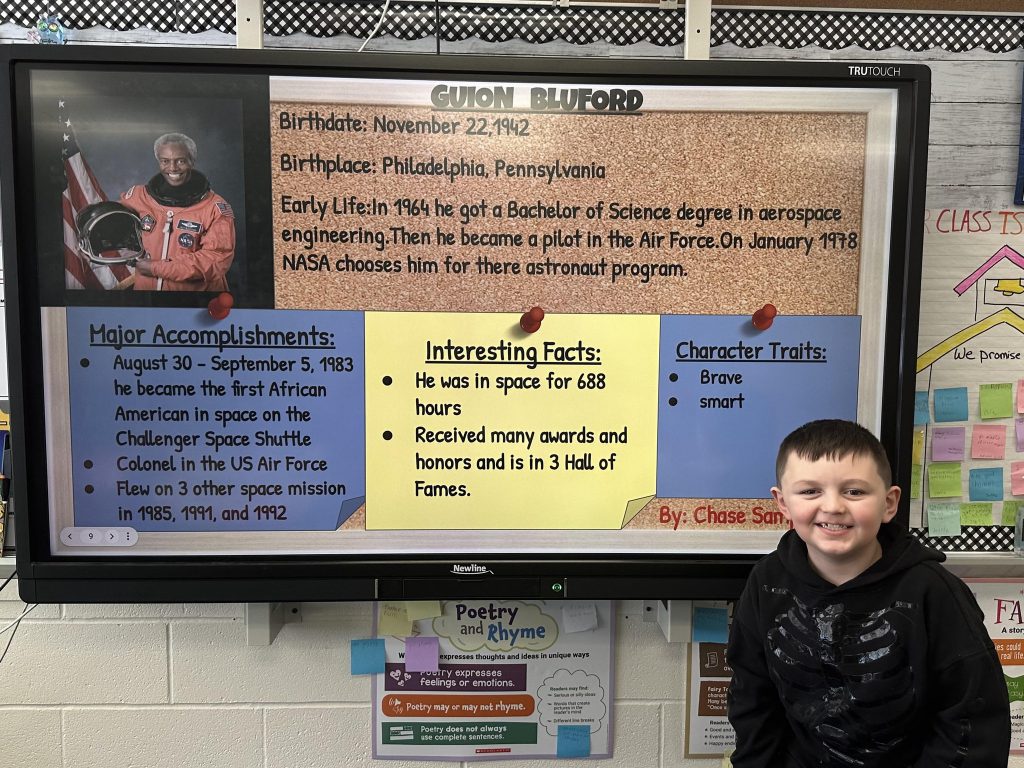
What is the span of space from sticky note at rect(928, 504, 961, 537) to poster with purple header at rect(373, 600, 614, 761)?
0.69m

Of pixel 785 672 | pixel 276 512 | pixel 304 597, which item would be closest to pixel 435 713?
pixel 304 597

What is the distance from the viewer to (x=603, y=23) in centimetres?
131

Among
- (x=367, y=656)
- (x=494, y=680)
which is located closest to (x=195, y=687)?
(x=367, y=656)

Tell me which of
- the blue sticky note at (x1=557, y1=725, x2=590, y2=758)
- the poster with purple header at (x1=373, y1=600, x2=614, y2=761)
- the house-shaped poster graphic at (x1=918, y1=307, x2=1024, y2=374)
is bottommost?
the blue sticky note at (x1=557, y1=725, x2=590, y2=758)

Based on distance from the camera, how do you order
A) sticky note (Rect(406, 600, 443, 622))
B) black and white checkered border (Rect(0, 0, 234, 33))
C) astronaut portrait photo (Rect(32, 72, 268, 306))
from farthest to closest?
sticky note (Rect(406, 600, 443, 622)) < black and white checkered border (Rect(0, 0, 234, 33)) < astronaut portrait photo (Rect(32, 72, 268, 306))

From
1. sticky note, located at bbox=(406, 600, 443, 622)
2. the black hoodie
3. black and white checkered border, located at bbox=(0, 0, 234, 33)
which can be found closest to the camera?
the black hoodie

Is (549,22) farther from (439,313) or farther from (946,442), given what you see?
(946,442)

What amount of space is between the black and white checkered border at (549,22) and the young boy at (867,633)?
Answer: 83cm

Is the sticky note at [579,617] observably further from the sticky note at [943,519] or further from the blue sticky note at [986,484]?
the blue sticky note at [986,484]

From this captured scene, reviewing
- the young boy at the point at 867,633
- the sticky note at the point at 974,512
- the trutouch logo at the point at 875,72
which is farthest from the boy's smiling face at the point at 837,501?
the trutouch logo at the point at 875,72

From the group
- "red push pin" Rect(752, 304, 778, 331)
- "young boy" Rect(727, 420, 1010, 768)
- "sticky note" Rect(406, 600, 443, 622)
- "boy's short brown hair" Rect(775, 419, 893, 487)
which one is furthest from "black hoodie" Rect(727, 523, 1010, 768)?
"sticky note" Rect(406, 600, 443, 622)

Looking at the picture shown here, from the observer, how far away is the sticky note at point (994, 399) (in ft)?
4.48

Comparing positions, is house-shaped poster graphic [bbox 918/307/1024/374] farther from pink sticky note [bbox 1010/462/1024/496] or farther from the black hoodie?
the black hoodie

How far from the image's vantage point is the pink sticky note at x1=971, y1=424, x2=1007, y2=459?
4.50 ft
